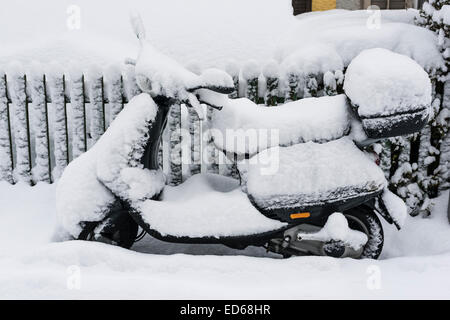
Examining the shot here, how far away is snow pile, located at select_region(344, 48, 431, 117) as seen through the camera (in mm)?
2932

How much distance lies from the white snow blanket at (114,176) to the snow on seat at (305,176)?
674 millimetres

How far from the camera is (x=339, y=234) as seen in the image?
2.98m

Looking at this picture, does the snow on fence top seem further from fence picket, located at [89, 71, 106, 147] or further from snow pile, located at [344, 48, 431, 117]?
snow pile, located at [344, 48, 431, 117]

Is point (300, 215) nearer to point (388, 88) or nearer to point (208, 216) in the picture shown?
point (208, 216)

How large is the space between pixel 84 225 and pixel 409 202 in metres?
2.70

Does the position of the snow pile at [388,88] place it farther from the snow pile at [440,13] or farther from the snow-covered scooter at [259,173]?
the snow pile at [440,13]

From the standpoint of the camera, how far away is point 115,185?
3.10 m

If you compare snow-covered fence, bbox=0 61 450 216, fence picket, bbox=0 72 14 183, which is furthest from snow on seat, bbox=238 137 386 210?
fence picket, bbox=0 72 14 183

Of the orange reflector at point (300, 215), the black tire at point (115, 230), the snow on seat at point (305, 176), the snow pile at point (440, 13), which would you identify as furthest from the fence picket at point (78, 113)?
the snow pile at point (440, 13)

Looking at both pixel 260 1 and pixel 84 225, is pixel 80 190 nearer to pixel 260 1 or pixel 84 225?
pixel 84 225

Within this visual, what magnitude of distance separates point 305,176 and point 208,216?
652 millimetres

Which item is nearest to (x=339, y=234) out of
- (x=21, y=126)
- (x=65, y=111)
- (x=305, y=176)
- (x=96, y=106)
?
(x=305, y=176)

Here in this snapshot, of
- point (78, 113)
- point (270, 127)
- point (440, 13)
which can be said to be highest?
point (440, 13)
